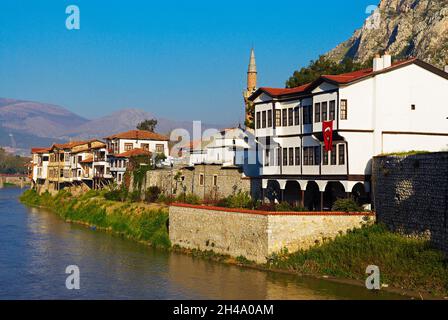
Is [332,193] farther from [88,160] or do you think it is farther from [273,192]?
[88,160]

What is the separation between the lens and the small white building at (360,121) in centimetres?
3769

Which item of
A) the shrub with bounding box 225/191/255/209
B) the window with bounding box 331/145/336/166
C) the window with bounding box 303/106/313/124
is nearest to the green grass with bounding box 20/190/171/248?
the shrub with bounding box 225/191/255/209

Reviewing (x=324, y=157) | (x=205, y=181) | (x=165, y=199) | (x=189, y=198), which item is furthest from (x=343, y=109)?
(x=165, y=199)

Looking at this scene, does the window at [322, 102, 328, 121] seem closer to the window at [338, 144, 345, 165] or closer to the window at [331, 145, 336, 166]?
the window at [331, 145, 336, 166]

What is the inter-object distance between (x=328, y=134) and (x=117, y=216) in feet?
89.5

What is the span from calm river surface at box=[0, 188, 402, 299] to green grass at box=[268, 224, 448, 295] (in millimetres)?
1132

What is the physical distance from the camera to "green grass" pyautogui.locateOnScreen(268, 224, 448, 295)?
93.3 ft

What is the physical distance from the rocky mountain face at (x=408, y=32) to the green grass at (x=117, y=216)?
47682 millimetres

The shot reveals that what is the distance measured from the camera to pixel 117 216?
59062 mm

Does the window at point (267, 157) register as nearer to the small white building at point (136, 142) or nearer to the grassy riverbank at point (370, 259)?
the grassy riverbank at point (370, 259)

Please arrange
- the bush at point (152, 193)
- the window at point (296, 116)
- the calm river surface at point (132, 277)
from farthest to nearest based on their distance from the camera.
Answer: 1. the bush at point (152, 193)
2. the window at point (296, 116)
3. the calm river surface at point (132, 277)

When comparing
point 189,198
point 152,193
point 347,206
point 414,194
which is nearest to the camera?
point 414,194

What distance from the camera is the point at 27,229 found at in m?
59.9

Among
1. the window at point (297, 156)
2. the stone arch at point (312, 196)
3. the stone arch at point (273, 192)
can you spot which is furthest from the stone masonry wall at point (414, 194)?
the stone arch at point (273, 192)
